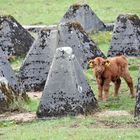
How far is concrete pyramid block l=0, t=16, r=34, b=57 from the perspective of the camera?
23.4 m

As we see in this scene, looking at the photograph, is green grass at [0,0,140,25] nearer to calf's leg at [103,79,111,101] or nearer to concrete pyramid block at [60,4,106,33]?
concrete pyramid block at [60,4,106,33]

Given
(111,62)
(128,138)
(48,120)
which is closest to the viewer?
(128,138)

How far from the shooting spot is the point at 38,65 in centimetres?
1767

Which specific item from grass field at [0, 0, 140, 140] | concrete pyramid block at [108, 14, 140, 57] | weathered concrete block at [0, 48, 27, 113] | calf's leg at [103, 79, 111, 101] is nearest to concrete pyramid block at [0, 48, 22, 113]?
weathered concrete block at [0, 48, 27, 113]

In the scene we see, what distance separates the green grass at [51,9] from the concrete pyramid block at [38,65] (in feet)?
50.2

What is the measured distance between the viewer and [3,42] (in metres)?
23.4

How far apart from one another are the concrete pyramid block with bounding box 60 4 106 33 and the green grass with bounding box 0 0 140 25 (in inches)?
158

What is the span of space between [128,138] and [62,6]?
28736 mm

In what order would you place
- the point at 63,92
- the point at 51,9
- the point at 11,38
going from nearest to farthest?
the point at 63,92 → the point at 11,38 → the point at 51,9

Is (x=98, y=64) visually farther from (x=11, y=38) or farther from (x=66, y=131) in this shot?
(x=11, y=38)

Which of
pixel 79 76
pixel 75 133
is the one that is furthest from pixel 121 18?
pixel 75 133

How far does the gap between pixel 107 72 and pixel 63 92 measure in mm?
2014

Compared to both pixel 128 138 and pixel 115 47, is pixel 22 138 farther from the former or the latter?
pixel 115 47

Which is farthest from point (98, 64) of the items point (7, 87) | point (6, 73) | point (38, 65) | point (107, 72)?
point (38, 65)
